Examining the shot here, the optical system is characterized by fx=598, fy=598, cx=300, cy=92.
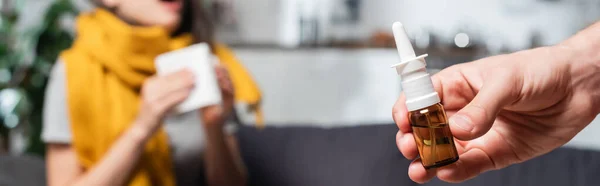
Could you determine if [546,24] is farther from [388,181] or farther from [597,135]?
[388,181]

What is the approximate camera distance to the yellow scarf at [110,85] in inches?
46.9

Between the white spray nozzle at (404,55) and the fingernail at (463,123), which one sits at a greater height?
the white spray nozzle at (404,55)

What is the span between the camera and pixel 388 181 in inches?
42.3

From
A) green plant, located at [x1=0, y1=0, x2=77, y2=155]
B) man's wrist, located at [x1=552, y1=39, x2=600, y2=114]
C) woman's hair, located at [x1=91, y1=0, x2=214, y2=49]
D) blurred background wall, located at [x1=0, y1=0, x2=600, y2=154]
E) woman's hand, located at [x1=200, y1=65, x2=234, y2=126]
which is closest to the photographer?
man's wrist, located at [x1=552, y1=39, x2=600, y2=114]

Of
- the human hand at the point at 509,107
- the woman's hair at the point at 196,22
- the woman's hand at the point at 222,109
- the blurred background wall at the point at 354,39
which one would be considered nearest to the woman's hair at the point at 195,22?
the woman's hair at the point at 196,22

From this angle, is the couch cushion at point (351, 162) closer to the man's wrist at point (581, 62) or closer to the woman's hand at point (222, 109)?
the woman's hand at point (222, 109)

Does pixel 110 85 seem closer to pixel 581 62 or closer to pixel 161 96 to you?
pixel 161 96

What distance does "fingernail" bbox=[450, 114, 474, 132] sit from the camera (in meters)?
0.44

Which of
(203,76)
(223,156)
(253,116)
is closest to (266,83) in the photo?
(253,116)

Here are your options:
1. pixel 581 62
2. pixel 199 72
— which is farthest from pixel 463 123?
pixel 199 72

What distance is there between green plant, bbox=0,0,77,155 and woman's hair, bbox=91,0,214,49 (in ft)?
1.39

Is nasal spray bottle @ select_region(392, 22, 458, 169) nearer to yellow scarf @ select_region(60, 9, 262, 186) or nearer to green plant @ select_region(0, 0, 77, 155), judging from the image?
yellow scarf @ select_region(60, 9, 262, 186)

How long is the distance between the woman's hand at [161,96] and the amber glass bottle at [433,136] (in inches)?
25.7

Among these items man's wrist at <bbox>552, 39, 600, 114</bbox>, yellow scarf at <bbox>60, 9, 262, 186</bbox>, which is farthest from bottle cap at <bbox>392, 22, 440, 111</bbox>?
yellow scarf at <bbox>60, 9, 262, 186</bbox>
